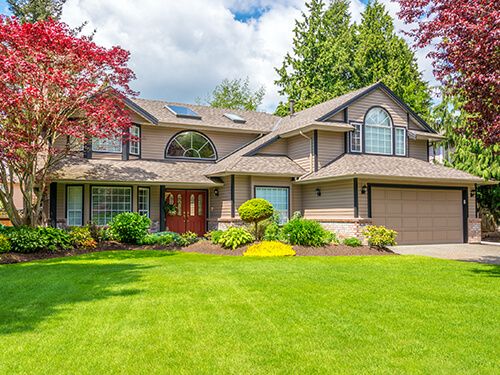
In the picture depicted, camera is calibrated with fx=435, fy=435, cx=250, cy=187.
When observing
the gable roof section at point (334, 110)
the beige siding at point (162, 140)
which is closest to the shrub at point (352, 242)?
the gable roof section at point (334, 110)

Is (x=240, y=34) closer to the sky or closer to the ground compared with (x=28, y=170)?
closer to the sky

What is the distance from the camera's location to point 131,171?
18.3m

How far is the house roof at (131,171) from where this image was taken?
17.1m

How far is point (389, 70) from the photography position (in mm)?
35156

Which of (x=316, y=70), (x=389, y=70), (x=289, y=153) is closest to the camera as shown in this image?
(x=289, y=153)

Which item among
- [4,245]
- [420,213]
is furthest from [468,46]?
[4,245]

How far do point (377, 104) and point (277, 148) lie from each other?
5031mm

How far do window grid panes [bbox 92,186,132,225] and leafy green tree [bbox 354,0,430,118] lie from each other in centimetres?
2374

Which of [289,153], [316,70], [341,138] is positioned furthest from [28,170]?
[316,70]

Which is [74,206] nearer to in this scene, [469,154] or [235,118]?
[235,118]

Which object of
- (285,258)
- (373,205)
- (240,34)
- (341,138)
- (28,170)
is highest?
(240,34)

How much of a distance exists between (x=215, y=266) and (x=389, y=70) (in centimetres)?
2913

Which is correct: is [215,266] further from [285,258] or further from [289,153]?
[289,153]

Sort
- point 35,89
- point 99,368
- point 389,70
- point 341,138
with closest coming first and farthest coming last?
1. point 99,368
2. point 35,89
3. point 341,138
4. point 389,70
